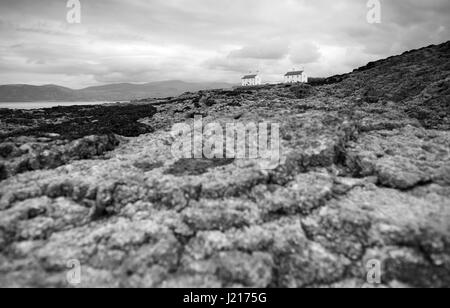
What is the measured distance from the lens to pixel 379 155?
46.5 ft

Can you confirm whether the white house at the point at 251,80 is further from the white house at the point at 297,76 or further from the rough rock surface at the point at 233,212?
the rough rock surface at the point at 233,212

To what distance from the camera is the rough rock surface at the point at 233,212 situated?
8477mm

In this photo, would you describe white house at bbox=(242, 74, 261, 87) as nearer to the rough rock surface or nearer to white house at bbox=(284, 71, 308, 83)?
white house at bbox=(284, 71, 308, 83)

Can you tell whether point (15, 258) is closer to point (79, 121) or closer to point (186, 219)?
point (186, 219)

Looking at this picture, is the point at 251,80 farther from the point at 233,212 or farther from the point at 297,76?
the point at 233,212

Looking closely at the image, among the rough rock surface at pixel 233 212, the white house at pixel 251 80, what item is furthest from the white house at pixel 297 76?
the rough rock surface at pixel 233 212

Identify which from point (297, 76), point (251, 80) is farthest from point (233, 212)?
point (251, 80)

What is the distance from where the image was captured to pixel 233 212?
10.3 m

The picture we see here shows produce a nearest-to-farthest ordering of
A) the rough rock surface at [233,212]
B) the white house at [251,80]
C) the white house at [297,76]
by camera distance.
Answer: the rough rock surface at [233,212]
the white house at [297,76]
the white house at [251,80]

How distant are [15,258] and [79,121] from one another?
18.7 meters

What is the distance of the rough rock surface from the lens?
8.48m

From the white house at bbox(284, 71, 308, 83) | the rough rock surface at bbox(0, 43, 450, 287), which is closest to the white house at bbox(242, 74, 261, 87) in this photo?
the white house at bbox(284, 71, 308, 83)

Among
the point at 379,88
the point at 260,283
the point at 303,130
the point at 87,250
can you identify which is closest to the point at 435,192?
the point at 303,130

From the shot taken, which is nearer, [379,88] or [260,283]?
[260,283]
